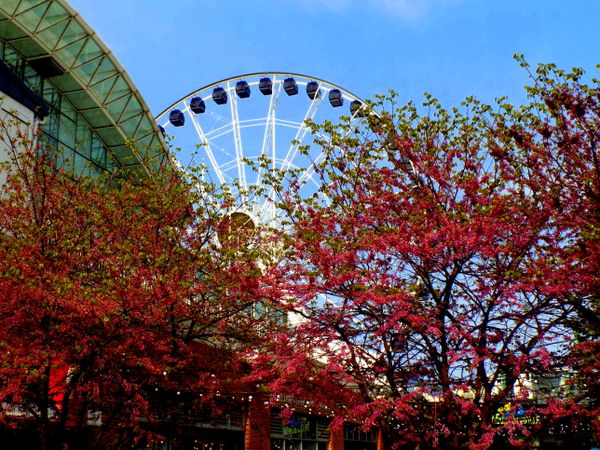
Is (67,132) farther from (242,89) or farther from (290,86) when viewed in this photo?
(290,86)

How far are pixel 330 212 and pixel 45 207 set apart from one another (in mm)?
7095

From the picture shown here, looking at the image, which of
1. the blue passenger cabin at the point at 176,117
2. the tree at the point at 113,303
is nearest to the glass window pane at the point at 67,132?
the tree at the point at 113,303

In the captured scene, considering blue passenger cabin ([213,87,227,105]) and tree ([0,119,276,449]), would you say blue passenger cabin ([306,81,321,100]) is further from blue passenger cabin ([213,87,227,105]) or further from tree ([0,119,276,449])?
tree ([0,119,276,449])

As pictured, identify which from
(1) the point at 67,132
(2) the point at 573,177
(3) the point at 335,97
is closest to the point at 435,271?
(2) the point at 573,177

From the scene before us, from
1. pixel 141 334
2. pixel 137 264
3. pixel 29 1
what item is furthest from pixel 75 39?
pixel 141 334

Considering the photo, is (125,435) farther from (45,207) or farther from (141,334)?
(45,207)

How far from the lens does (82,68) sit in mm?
28609

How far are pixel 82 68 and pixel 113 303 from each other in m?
17.4

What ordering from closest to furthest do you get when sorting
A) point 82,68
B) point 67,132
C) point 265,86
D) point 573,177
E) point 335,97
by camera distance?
point 573,177
point 82,68
point 67,132
point 335,97
point 265,86

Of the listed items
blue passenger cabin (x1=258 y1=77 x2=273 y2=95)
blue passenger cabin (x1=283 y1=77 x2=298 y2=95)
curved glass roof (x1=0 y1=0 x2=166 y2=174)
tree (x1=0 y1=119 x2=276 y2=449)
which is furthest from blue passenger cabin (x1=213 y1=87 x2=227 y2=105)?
tree (x1=0 y1=119 x2=276 y2=449)

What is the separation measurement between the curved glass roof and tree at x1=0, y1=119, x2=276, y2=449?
24.1ft

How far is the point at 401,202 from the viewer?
601 inches

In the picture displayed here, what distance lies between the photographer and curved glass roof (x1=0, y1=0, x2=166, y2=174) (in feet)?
85.0

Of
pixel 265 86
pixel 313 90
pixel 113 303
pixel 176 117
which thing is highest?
pixel 265 86
